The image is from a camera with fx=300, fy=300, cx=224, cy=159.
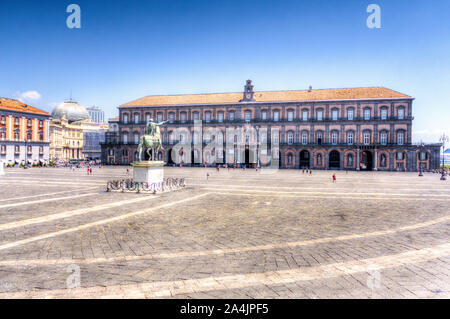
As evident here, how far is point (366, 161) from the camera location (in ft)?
197

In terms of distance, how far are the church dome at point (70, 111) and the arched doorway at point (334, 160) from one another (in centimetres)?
9084

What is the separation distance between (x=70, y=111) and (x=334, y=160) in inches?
3748

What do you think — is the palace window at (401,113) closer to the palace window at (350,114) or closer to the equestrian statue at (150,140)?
the palace window at (350,114)

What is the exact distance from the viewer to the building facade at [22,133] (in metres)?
56.9

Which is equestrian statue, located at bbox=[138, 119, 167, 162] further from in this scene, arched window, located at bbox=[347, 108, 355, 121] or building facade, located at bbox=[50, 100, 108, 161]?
building facade, located at bbox=[50, 100, 108, 161]

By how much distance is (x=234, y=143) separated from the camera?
6125 centimetres

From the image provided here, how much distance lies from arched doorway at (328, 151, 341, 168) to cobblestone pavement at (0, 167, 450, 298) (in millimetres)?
43413

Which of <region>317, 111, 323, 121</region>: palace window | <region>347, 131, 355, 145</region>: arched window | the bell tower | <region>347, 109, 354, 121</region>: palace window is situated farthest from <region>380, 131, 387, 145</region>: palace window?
the bell tower

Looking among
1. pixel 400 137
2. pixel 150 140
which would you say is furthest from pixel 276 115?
pixel 150 140

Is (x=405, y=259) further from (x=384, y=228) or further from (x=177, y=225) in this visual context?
(x=177, y=225)

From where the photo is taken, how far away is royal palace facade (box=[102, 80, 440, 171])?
5362 centimetres

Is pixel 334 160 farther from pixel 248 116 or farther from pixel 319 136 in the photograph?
pixel 248 116

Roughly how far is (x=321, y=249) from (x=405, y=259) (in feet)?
6.45
